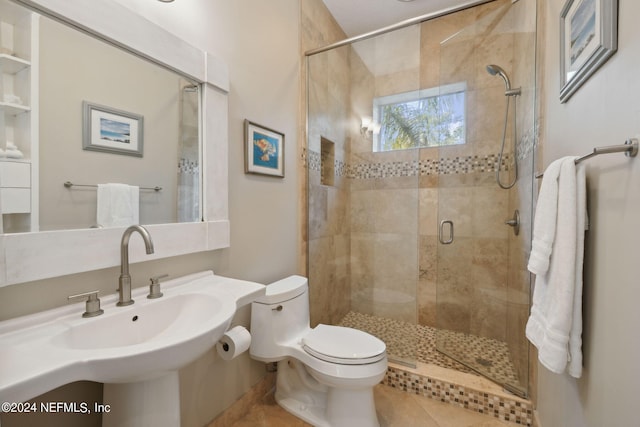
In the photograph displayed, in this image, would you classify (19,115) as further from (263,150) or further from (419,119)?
(419,119)

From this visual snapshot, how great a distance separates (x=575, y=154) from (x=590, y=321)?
57 cm

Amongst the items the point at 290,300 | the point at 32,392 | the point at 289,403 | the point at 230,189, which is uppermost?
the point at 230,189

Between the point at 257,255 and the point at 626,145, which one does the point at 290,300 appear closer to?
the point at 257,255

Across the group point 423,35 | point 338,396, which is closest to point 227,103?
point 338,396

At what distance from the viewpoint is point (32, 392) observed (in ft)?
1.88

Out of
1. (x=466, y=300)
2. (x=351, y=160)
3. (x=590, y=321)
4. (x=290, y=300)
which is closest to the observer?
(x=590, y=321)

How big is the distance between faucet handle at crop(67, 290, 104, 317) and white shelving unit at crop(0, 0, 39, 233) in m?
0.25

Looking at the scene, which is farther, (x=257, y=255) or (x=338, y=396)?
Result: (x=257, y=255)

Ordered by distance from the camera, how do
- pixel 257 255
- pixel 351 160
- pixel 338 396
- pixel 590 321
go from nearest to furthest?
1. pixel 590 321
2. pixel 338 396
3. pixel 257 255
4. pixel 351 160

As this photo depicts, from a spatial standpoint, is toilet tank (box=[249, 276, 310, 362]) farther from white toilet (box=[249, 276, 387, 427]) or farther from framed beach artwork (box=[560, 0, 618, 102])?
framed beach artwork (box=[560, 0, 618, 102])

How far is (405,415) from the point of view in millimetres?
1569

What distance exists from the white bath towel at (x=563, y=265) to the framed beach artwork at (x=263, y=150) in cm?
138

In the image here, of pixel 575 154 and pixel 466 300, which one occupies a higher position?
pixel 575 154

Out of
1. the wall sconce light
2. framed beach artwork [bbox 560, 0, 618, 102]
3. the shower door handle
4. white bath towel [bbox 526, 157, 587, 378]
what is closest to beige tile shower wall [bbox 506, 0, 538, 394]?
the shower door handle
